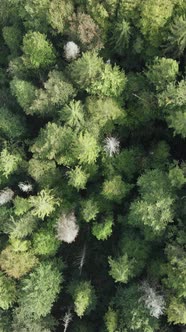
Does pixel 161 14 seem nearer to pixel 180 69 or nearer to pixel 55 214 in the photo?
pixel 180 69

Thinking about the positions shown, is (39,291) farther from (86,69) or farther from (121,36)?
(121,36)

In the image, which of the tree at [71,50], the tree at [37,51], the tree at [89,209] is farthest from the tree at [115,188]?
the tree at [37,51]

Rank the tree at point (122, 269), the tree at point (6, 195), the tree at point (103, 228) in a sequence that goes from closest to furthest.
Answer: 1. the tree at point (122, 269)
2. the tree at point (103, 228)
3. the tree at point (6, 195)

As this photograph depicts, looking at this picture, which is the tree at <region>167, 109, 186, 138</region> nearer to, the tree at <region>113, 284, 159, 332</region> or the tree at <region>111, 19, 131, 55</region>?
A: the tree at <region>111, 19, 131, 55</region>

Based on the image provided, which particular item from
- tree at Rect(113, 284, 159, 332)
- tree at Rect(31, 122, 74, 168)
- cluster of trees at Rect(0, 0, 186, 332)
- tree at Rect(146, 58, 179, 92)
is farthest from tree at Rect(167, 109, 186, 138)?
tree at Rect(113, 284, 159, 332)

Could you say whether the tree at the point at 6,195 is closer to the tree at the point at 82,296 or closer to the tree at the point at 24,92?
the tree at the point at 24,92

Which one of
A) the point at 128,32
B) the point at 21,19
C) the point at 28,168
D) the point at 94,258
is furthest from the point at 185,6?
the point at 94,258
